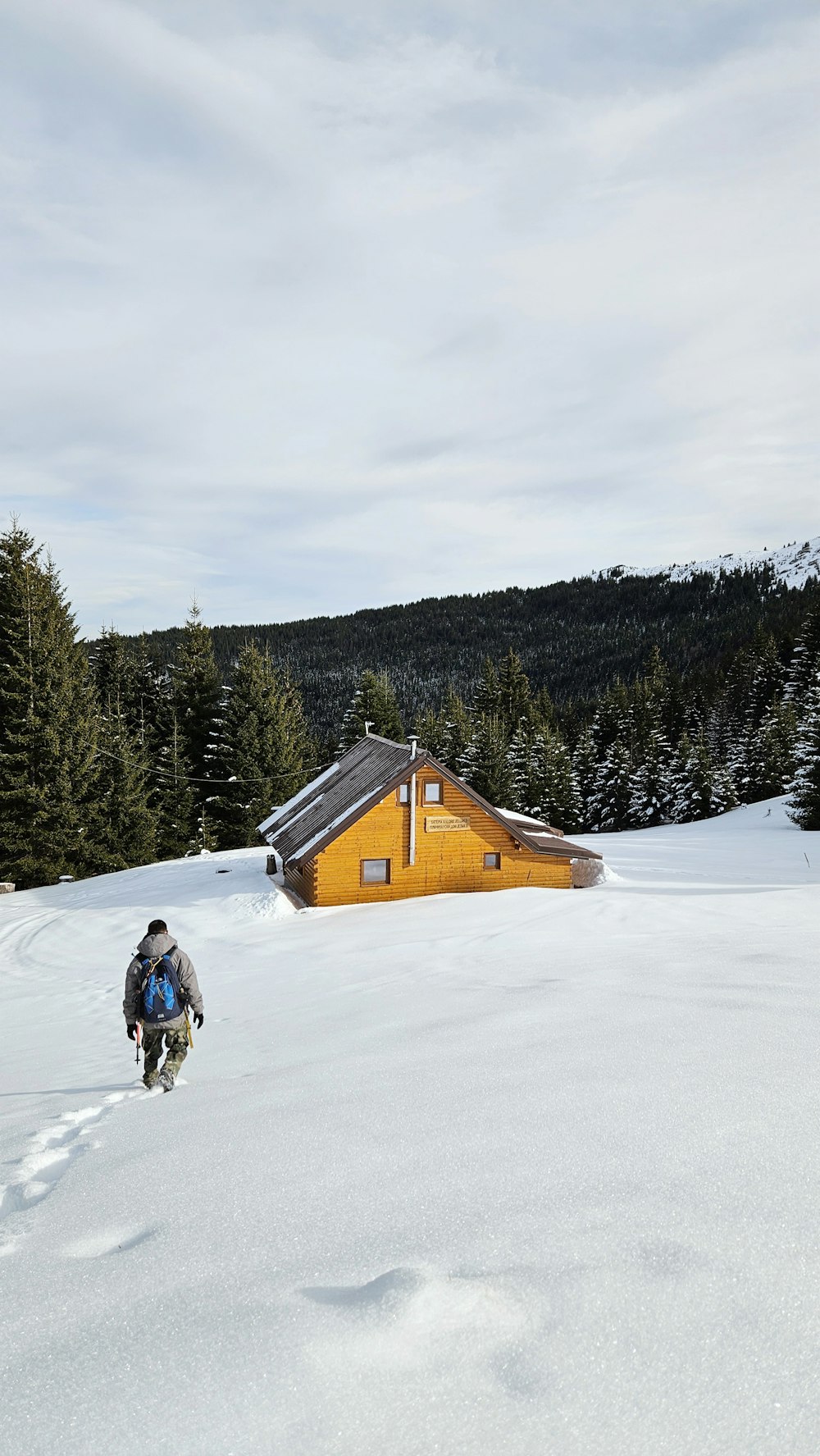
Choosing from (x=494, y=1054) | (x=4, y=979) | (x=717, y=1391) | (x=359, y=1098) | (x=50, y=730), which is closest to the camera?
(x=717, y=1391)

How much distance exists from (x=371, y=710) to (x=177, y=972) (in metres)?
48.6

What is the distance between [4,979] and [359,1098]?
15.8 metres

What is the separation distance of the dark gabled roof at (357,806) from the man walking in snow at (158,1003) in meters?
15.3

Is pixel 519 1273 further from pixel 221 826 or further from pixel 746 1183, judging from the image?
pixel 221 826

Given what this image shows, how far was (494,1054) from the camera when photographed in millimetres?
7934

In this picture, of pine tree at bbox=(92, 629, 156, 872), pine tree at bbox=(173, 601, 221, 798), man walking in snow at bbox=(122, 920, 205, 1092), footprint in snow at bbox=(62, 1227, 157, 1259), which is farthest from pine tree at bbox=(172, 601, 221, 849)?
footprint in snow at bbox=(62, 1227, 157, 1259)

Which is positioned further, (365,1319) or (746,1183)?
(746,1183)

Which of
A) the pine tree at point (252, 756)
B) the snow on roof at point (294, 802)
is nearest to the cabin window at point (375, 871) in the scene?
the snow on roof at point (294, 802)

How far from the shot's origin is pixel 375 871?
25.8 metres

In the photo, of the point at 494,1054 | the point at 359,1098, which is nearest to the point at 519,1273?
the point at 359,1098

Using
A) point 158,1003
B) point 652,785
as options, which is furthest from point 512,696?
point 158,1003

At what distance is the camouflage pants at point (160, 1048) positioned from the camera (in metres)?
8.84

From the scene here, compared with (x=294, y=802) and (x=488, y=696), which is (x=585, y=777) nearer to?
(x=488, y=696)

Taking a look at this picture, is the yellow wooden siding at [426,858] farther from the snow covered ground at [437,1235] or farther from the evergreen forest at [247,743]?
the snow covered ground at [437,1235]
